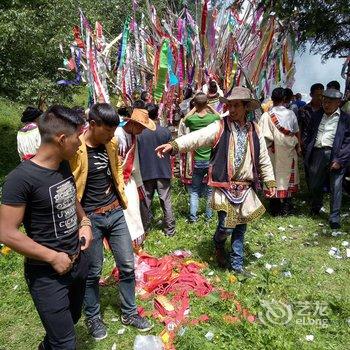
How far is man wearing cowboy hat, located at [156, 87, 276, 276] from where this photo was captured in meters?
4.38

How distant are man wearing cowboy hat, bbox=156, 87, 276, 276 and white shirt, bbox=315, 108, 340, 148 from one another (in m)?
1.87

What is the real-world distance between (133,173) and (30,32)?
7186 millimetres

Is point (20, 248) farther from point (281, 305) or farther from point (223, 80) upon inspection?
point (223, 80)

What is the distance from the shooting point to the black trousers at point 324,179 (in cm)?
593

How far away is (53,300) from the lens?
2.66 meters

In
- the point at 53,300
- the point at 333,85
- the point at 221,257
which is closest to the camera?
the point at 53,300

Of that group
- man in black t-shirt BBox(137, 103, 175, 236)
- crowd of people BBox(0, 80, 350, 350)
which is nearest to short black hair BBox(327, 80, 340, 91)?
crowd of people BBox(0, 80, 350, 350)

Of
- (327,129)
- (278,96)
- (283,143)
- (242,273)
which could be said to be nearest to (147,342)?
(242,273)

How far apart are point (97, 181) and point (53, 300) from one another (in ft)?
3.99

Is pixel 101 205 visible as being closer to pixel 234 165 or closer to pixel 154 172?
pixel 234 165

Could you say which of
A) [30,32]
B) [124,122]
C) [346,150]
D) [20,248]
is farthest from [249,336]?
[30,32]

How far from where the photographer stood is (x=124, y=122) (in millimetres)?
4719

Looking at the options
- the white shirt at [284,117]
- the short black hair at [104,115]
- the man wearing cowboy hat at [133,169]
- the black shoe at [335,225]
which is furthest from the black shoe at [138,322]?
the white shirt at [284,117]

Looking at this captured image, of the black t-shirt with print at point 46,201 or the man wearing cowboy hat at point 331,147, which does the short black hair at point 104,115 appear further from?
the man wearing cowboy hat at point 331,147
